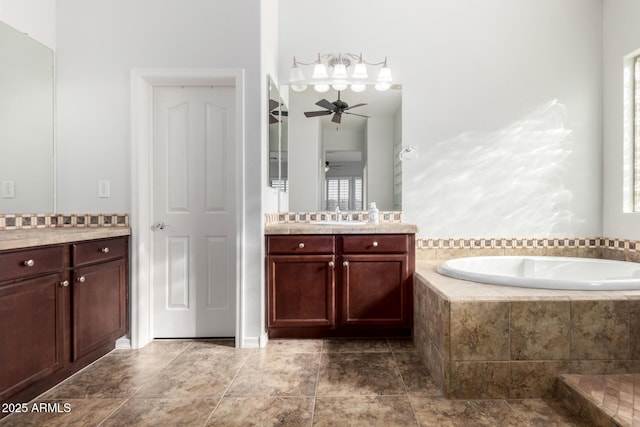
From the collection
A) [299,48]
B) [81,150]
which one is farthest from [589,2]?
[81,150]

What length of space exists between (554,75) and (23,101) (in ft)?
13.7

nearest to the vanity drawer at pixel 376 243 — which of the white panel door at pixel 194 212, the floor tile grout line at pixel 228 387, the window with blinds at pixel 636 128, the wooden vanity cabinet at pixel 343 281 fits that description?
the wooden vanity cabinet at pixel 343 281

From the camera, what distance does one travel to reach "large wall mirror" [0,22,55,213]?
226cm

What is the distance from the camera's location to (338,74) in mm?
3160

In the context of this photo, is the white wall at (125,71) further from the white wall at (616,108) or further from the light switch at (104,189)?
the white wall at (616,108)

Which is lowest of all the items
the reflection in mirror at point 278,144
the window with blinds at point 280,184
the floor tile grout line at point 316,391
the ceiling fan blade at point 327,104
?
the floor tile grout line at point 316,391

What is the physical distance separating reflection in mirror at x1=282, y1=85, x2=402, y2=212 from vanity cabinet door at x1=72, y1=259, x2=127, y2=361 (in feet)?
4.97

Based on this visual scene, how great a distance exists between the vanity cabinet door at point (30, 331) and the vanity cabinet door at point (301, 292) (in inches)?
51.0

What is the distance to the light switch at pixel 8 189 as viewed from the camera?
2232mm

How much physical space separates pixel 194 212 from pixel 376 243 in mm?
1439

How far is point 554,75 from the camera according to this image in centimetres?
319

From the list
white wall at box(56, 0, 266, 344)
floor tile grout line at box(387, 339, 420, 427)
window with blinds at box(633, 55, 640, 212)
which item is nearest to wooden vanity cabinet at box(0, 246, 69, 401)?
white wall at box(56, 0, 266, 344)

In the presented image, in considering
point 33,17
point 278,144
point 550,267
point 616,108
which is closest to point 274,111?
point 278,144

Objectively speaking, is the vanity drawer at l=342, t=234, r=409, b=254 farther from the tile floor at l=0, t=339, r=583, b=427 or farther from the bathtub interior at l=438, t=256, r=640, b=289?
the tile floor at l=0, t=339, r=583, b=427
